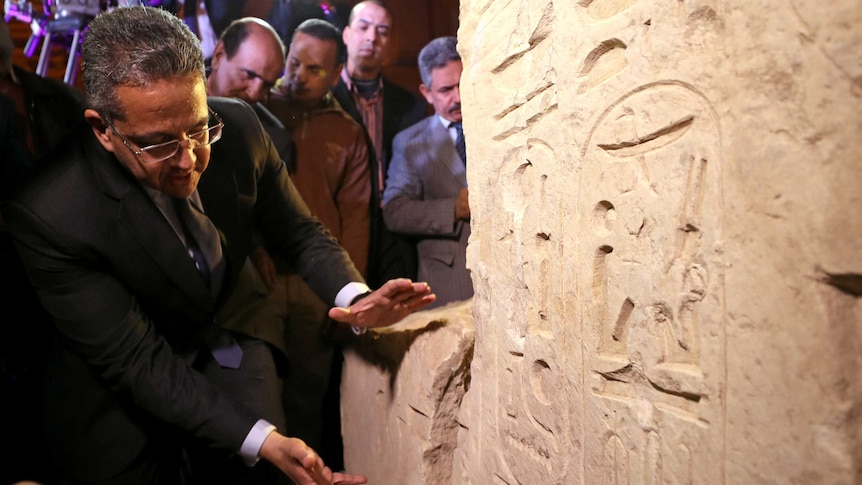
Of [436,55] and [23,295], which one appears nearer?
[23,295]

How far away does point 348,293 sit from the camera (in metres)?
2.30

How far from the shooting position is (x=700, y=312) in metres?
1.17

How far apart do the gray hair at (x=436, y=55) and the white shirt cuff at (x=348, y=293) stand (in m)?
0.85

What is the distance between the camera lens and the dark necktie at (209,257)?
7.19ft

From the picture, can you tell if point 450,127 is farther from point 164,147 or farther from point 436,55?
point 164,147

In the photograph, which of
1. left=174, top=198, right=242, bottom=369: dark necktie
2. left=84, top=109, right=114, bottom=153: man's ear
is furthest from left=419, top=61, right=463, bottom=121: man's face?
left=84, top=109, right=114, bottom=153: man's ear

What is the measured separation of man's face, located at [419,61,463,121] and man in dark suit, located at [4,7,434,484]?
2.26 ft

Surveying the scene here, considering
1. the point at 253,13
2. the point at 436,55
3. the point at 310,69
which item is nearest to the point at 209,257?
the point at 310,69

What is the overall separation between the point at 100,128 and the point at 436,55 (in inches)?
49.3

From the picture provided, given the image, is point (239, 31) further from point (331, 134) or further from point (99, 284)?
point (99, 284)

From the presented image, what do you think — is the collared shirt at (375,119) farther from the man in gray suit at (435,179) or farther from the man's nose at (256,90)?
the man's nose at (256,90)

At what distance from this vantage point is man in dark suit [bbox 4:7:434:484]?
182 centimetres

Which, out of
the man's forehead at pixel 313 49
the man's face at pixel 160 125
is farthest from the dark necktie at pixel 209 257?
the man's forehead at pixel 313 49

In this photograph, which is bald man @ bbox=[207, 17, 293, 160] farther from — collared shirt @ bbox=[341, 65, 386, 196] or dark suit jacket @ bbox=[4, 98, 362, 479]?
collared shirt @ bbox=[341, 65, 386, 196]
